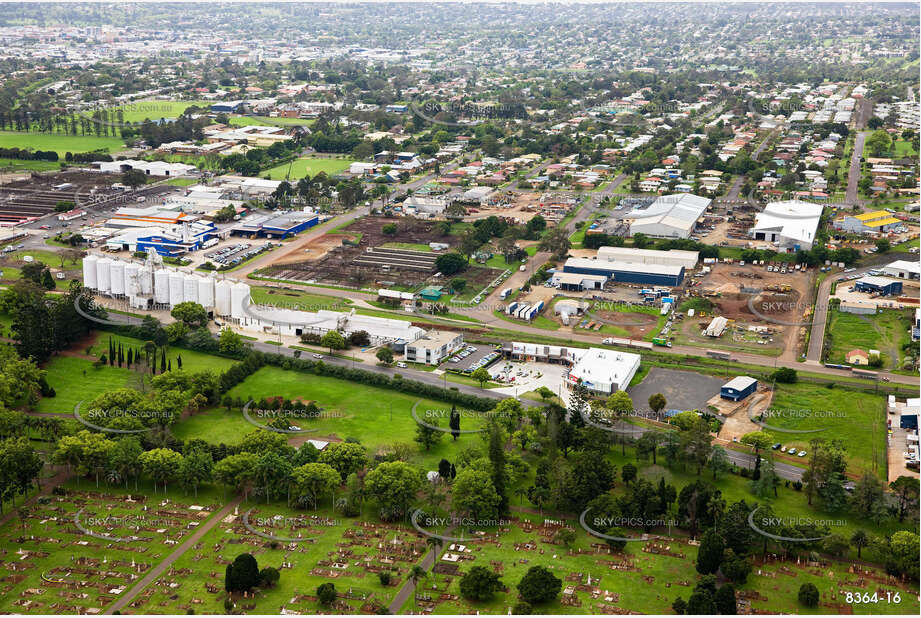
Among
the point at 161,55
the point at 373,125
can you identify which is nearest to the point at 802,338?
the point at 373,125

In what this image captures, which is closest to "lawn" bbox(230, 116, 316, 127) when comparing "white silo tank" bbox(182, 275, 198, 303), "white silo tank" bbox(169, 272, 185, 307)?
"white silo tank" bbox(169, 272, 185, 307)

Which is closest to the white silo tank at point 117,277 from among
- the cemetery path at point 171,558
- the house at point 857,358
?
the cemetery path at point 171,558

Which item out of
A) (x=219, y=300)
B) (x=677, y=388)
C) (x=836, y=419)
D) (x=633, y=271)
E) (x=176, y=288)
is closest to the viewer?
(x=836, y=419)

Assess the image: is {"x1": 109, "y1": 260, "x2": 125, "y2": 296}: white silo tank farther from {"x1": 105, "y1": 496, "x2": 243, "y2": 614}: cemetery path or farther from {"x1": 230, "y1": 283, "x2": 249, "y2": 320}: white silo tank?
{"x1": 105, "y1": 496, "x2": 243, "y2": 614}: cemetery path

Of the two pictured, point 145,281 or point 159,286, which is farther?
point 145,281

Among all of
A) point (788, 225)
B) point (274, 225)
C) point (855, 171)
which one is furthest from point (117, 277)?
point (855, 171)

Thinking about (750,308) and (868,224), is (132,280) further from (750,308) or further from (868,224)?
(868,224)

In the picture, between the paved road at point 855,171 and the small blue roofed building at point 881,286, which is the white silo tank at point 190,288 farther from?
the paved road at point 855,171
